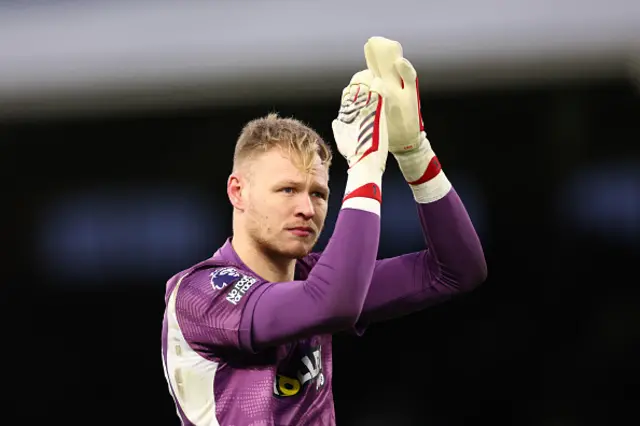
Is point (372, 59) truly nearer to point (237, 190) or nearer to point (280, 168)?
point (280, 168)

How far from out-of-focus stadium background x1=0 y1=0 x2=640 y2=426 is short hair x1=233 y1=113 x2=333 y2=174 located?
2.86 metres

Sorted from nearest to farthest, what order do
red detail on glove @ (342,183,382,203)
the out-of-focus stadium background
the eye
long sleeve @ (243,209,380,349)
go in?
1. long sleeve @ (243,209,380,349)
2. red detail on glove @ (342,183,382,203)
3. the eye
4. the out-of-focus stadium background

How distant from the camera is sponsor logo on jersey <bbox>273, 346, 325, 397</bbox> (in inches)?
93.4

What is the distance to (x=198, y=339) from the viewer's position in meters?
2.26

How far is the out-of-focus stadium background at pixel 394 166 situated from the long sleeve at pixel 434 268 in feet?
9.02

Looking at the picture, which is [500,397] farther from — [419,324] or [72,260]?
[72,260]

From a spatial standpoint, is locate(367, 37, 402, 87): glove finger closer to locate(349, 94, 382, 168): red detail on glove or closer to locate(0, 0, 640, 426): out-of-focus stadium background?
locate(349, 94, 382, 168): red detail on glove

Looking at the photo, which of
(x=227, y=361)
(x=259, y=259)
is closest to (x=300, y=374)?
(x=227, y=361)

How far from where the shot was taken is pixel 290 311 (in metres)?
2.09

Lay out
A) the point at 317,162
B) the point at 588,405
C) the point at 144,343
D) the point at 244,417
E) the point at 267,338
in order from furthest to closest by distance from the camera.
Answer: the point at 144,343 → the point at 588,405 → the point at 317,162 → the point at 244,417 → the point at 267,338

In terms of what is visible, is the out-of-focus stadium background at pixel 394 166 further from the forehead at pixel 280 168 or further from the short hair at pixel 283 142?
the forehead at pixel 280 168

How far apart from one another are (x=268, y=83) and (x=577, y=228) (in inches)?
86.2

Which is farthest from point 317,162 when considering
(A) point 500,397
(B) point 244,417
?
(A) point 500,397

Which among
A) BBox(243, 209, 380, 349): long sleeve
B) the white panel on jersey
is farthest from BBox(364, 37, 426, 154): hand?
the white panel on jersey
